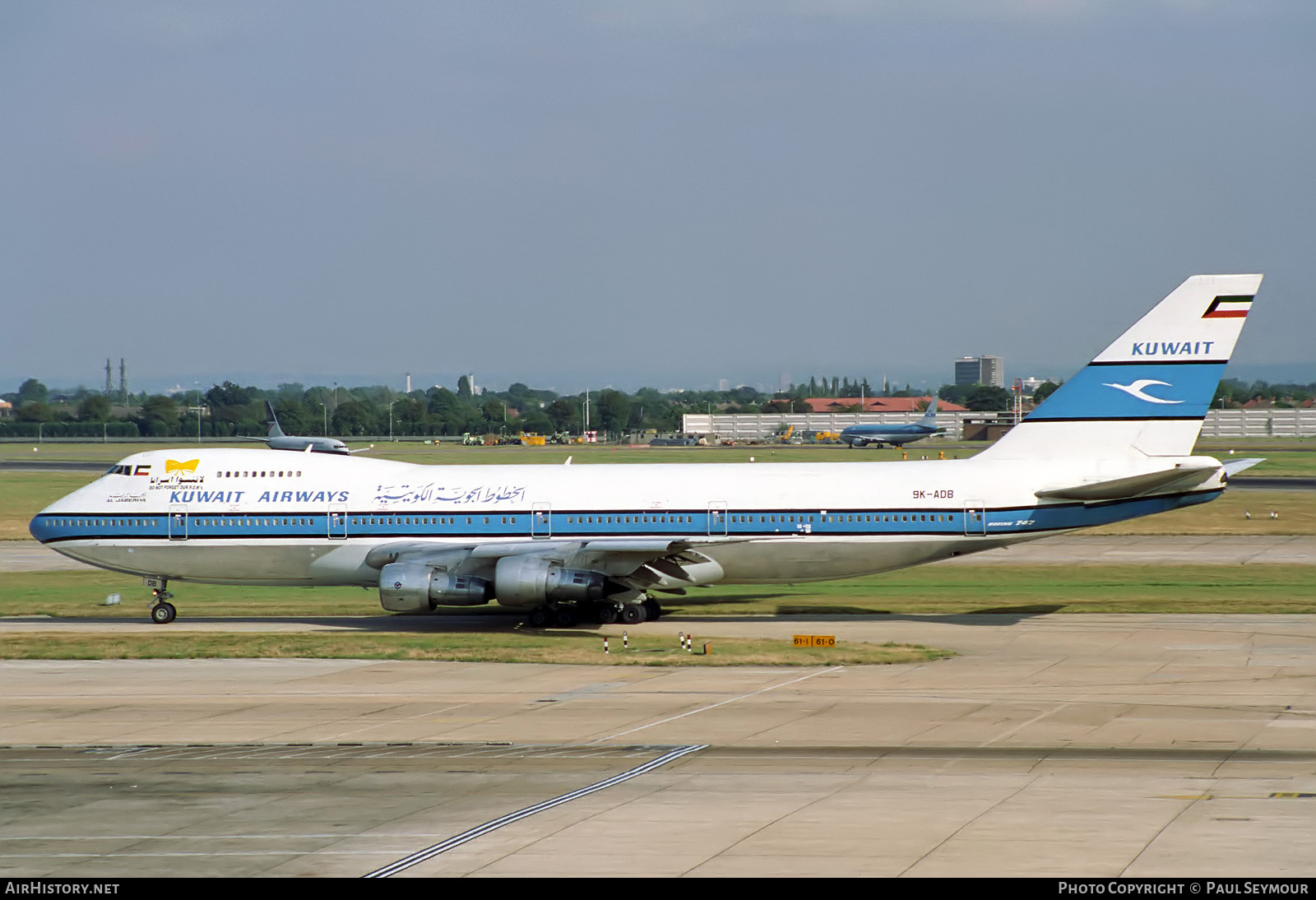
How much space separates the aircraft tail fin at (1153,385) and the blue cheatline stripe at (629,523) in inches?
74.2

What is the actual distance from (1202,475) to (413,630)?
72.3ft

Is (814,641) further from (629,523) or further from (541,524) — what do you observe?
(541,524)

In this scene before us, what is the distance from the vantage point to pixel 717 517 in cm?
3928

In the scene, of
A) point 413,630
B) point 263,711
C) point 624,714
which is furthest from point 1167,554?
point 263,711

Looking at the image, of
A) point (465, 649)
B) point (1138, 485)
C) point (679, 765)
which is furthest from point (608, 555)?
point (679, 765)

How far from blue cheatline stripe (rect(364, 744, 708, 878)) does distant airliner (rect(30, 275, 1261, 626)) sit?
15399 millimetres

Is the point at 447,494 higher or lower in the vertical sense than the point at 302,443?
lower

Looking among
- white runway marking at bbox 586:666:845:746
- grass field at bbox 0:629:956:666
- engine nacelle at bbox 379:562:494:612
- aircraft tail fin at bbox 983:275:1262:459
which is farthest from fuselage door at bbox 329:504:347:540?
aircraft tail fin at bbox 983:275:1262:459

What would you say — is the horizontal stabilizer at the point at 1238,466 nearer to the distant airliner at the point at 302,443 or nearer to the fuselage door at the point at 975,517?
the fuselage door at the point at 975,517

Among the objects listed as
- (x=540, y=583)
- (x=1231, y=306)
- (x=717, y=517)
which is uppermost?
(x=1231, y=306)

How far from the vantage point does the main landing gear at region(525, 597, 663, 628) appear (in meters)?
38.9

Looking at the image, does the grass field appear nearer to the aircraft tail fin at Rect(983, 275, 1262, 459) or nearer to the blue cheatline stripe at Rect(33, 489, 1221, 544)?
the blue cheatline stripe at Rect(33, 489, 1221, 544)

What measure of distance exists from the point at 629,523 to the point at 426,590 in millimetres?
6199

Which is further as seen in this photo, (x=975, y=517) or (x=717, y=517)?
(x=717, y=517)
